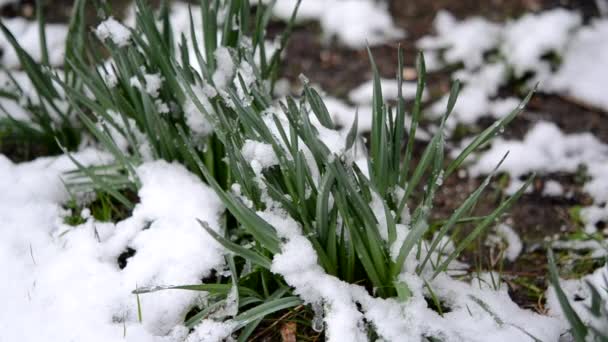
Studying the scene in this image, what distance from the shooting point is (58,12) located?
292cm

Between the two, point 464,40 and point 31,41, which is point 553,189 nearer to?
point 464,40

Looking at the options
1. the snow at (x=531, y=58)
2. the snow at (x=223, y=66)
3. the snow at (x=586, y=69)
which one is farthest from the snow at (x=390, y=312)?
the snow at (x=586, y=69)

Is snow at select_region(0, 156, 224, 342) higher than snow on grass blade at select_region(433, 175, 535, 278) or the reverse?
the reverse

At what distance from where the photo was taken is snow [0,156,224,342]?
146 centimetres

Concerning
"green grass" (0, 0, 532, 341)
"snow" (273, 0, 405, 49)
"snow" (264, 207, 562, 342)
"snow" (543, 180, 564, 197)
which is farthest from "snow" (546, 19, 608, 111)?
"snow" (264, 207, 562, 342)

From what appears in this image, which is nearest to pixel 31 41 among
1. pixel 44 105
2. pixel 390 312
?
pixel 44 105

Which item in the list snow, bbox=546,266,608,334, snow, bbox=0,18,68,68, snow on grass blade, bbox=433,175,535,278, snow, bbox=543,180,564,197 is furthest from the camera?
snow, bbox=0,18,68,68

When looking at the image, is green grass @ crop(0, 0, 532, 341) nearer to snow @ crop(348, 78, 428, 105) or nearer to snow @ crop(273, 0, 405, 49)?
snow @ crop(348, 78, 428, 105)

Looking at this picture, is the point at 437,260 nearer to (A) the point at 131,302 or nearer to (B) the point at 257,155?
(B) the point at 257,155

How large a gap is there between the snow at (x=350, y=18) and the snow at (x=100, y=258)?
1.39 meters

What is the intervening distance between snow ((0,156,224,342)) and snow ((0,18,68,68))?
0.83 metres

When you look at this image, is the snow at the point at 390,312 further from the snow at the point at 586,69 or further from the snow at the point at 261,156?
the snow at the point at 586,69

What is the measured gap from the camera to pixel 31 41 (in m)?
2.63

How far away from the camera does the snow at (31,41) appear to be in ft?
8.38
